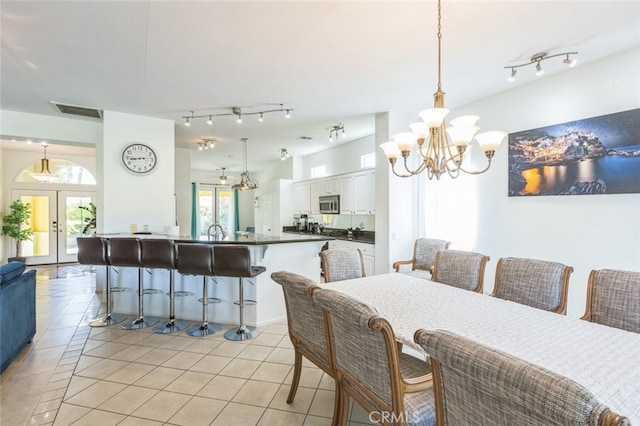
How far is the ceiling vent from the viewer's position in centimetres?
407

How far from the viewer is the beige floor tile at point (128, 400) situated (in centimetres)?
212

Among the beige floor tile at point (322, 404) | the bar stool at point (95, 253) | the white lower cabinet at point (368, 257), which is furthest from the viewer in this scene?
the white lower cabinet at point (368, 257)

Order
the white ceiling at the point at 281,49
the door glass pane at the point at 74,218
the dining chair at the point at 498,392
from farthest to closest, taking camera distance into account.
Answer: the door glass pane at the point at 74,218, the white ceiling at the point at 281,49, the dining chair at the point at 498,392

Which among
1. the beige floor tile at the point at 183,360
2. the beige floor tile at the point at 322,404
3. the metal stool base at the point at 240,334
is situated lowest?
the beige floor tile at the point at 322,404

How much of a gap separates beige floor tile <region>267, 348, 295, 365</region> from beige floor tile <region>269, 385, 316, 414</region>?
405 millimetres

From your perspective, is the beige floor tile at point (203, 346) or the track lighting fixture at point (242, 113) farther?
the track lighting fixture at point (242, 113)

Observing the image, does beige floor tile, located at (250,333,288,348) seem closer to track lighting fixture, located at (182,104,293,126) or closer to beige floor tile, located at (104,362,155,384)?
beige floor tile, located at (104,362,155,384)

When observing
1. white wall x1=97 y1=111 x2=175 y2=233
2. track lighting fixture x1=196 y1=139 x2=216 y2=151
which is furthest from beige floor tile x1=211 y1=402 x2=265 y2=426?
track lighting fixture x1=196 y1=139 x2=216 y2=151

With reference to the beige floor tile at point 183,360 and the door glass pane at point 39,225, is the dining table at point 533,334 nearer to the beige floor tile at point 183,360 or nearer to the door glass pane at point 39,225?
the beige floor tile at point 183,360

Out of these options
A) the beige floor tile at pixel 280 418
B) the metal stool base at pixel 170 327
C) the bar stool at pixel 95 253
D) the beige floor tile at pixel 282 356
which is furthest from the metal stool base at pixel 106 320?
the beige floor tile at pixel 280 418

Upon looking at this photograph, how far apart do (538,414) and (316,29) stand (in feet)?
8.61

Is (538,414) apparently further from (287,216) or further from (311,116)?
(287,216)

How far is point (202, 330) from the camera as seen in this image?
Answer: 344 cm

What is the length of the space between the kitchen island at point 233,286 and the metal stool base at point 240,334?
→ 0.24m
